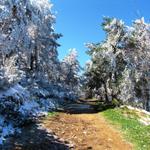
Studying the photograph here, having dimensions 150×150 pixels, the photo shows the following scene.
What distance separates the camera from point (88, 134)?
18.4 m

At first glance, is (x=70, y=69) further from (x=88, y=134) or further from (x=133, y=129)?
(x=88, y=134)

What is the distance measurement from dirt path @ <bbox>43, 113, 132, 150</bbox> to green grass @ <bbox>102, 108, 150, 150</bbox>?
1.52ft

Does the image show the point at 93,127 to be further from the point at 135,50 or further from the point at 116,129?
the point at 135,50

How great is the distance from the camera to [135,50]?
48.1m

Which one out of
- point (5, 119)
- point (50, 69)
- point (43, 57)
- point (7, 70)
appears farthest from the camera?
point (50, 69)

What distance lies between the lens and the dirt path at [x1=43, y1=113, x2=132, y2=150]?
53.3 ft

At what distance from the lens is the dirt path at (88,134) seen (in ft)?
53.3

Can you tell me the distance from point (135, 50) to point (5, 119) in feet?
108

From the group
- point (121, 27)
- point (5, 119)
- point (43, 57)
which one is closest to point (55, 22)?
point (43, 57)

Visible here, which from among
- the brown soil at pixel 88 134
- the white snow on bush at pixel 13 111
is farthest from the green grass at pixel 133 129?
the white snow on bush at pixel 13 111

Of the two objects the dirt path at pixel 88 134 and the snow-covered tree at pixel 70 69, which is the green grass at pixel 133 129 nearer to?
the dirt path at pixel 88 134

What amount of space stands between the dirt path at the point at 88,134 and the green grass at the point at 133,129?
1.52 feet

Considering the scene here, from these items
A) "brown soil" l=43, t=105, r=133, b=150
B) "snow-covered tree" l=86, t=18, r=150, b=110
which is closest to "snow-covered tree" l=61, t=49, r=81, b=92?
"snow-covered tree" l=86, t=18, r=150, b=110

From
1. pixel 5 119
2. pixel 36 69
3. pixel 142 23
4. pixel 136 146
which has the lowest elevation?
pixel 136 146
